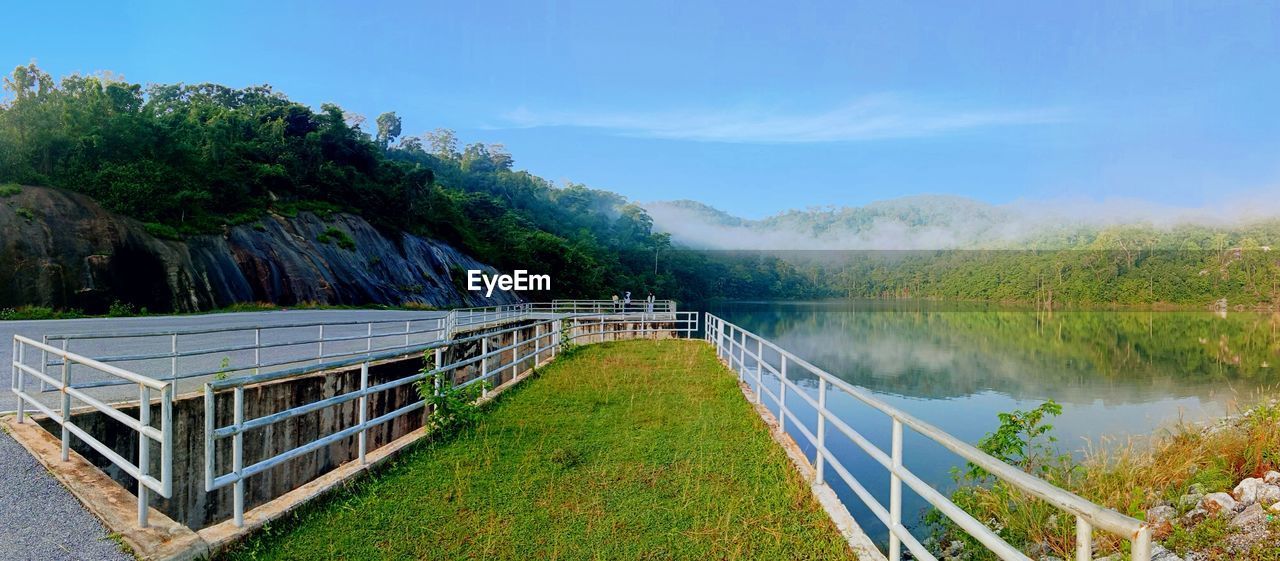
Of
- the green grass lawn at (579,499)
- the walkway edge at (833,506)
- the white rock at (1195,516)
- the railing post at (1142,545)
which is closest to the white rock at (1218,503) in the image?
the white rock at (1195,516)

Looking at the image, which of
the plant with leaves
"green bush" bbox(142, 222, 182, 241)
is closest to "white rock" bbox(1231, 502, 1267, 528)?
the plant with leaves

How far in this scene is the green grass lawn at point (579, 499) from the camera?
4.58 metres

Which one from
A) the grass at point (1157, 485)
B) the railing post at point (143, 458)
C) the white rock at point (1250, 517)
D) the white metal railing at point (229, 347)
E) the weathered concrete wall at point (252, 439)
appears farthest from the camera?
the white metal railing at point (229, 347)

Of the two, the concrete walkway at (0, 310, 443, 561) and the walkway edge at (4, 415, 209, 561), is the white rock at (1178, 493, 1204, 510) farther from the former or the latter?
the concrete walkway at (0, 310, 443, 561)

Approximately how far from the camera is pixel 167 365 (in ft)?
41.0

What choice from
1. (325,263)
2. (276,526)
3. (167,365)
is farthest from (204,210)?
(276,526)

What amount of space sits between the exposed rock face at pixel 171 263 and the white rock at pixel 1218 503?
104ft

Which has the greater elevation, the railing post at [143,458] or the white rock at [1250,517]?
the railing post at [143,458]

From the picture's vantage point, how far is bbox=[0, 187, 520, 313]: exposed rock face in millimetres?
24531

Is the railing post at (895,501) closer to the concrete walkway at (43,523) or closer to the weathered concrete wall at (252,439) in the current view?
the concrete walkway at (43,523)

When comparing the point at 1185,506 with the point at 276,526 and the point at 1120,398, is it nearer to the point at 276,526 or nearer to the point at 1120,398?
the point at 276,526

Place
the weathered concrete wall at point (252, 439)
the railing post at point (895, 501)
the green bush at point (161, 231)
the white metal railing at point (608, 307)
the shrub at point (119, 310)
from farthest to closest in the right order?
the white metal railing at point (608, 307)
the green bush at point (161, 231)
the shrub at point (119, 310)
the weathered concrete wall at point (252, 439)
the railing post at point (895, 501)

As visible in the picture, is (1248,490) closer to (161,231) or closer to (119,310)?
(119,310)

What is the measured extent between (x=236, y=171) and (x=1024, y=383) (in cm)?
4803
